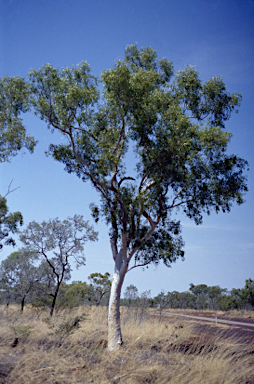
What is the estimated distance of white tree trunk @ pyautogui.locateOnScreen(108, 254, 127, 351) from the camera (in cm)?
934

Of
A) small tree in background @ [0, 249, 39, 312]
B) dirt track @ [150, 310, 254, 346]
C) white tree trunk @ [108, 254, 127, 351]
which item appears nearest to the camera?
white tree trunk @ [108, 254, 127, 351]

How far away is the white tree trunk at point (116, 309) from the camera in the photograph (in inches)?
368

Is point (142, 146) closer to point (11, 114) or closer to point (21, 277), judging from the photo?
point (11, 114)

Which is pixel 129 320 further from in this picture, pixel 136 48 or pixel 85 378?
pixel 136 48

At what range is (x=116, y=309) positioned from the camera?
1004 centimetres

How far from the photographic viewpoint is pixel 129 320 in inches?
553

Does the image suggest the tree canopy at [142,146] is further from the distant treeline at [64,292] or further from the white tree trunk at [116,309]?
the distant treeline at [64,292]

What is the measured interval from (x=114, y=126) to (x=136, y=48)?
3.87 m

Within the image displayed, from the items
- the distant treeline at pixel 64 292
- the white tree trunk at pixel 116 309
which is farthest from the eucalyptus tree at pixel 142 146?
the distant treeline at pixel 64 292

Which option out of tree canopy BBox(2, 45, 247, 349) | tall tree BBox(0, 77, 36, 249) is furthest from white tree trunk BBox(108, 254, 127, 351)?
tall tree BBox(0, 77, 36, 249)

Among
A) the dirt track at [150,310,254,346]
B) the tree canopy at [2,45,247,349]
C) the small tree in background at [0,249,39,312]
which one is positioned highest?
the tree canopy at [2,45,247,349]

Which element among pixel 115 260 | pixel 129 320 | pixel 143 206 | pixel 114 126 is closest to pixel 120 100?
pixel 114 126

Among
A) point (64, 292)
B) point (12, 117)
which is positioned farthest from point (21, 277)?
point (12, 117)

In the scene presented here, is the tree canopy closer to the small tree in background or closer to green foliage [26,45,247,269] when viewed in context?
green foliage [26,45,247,269]
